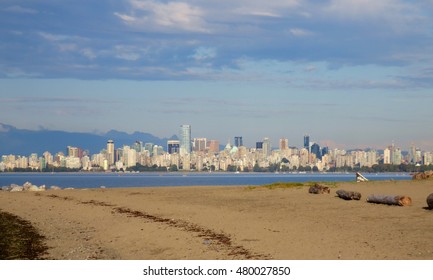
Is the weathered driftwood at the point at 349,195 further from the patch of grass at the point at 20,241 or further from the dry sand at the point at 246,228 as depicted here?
the patch of grass at the point at 20,241

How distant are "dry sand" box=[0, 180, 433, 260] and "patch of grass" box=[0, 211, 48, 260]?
1.86ft

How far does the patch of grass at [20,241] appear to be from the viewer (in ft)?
73.3

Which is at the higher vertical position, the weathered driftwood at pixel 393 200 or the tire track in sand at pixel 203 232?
the weathered driftwood at pixel 393 200

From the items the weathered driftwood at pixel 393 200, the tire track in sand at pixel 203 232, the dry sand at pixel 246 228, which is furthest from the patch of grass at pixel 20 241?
the weathered driftwood at pixel 393 200

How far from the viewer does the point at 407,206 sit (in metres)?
29.6

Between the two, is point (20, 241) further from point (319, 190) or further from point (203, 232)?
point (319, 190)

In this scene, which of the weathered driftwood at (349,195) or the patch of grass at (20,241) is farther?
the weathered driftwood at (349,195)

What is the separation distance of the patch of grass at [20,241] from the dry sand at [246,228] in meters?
0.57

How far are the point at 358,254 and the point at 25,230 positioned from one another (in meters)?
18.0

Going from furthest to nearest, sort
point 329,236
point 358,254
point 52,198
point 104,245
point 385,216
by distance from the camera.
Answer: point 52,198, point 385,216, point 104,245, point 329,236, point 358,254
